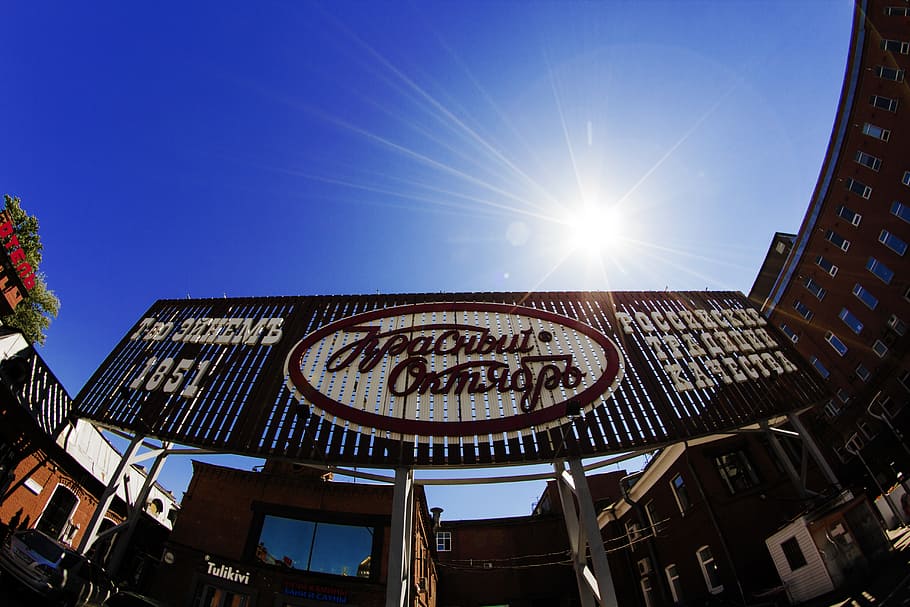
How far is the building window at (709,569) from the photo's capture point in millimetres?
20281

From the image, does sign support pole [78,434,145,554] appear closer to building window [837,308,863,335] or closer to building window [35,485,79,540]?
building window [35,485,79,540]

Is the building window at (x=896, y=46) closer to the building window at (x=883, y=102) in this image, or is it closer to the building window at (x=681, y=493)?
the building window at (x=883, y=102)

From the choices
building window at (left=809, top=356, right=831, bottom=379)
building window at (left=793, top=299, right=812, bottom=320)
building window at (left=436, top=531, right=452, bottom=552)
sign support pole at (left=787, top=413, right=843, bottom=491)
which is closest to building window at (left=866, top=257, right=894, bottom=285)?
building window at (left=793, top=299, right=812, bottom=320)

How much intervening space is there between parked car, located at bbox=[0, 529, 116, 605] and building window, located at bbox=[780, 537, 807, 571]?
835 inches

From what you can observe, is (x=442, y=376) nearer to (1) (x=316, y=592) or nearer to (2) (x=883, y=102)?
(1) (x=316, y=592)

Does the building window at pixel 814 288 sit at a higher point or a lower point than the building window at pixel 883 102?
lower

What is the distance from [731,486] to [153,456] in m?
25.1

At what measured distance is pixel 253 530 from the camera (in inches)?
700

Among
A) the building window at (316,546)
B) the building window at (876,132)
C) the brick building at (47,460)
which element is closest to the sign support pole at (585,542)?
the building window at (316,546)

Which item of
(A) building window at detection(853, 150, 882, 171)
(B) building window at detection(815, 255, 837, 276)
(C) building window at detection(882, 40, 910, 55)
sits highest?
(C) building window at detection(882, 40, 910, 55)

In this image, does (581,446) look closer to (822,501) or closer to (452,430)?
(452,430)

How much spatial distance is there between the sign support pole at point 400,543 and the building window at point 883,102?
42130 mm

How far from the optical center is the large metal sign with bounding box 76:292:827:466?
1584 centimetres

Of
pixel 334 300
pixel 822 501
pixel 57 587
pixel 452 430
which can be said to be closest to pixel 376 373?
pixel 452 430
